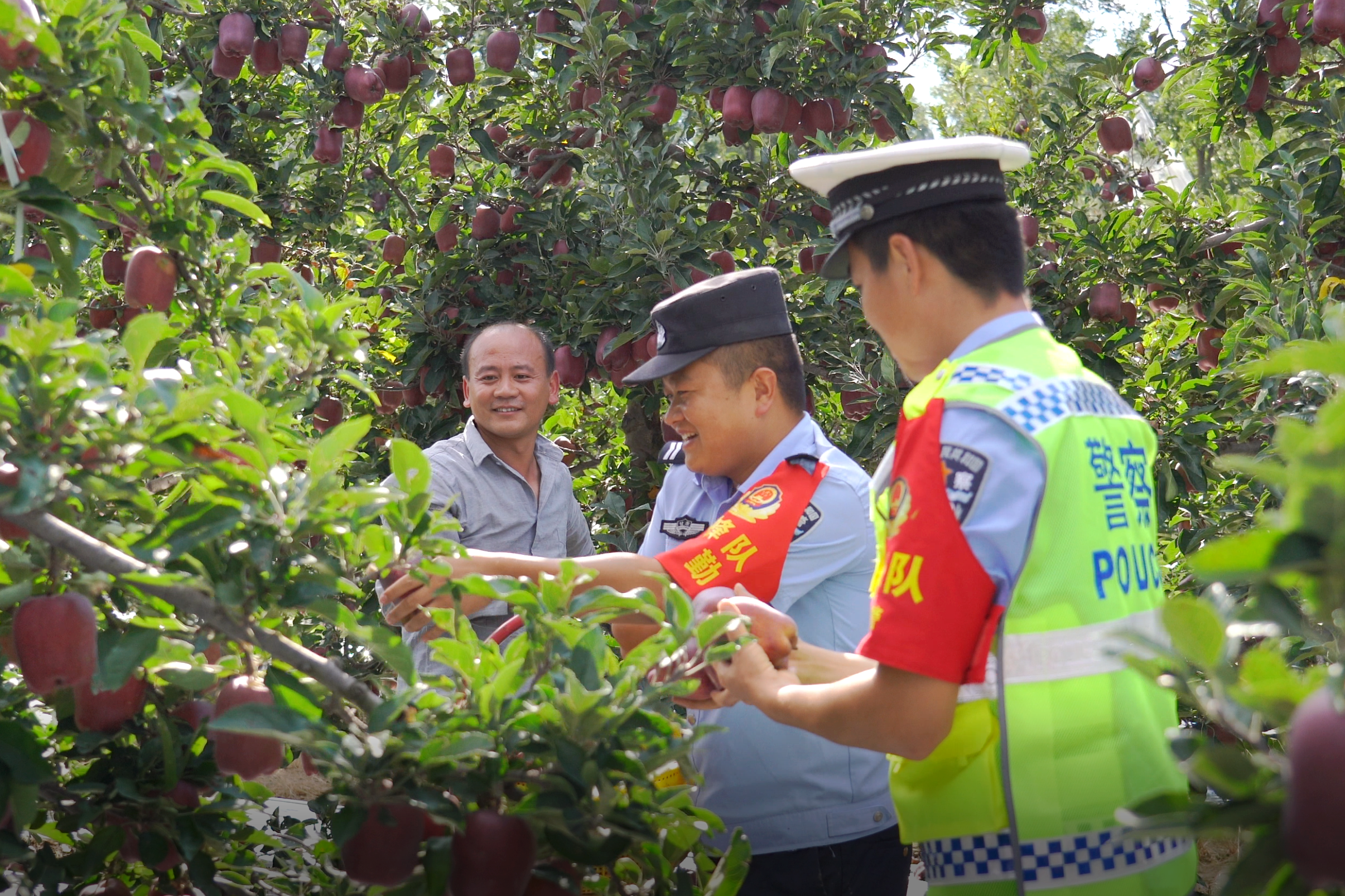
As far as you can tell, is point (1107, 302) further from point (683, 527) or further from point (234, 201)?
point (234, 201)

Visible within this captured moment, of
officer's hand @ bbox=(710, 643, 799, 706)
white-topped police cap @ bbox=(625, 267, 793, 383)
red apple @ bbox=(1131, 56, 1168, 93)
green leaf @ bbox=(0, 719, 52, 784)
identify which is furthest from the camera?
red apple @ bbox=(1131, 56, 1168, 93)

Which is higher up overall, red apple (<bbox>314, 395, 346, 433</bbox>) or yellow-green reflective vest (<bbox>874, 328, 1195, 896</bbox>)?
red apple (<bbox>314, 395, 346, 433</bbox>)

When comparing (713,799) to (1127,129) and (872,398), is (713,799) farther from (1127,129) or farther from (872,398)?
(1127,129)

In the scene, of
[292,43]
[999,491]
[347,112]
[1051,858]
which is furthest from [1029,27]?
[1051,858]

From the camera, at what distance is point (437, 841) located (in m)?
1.31

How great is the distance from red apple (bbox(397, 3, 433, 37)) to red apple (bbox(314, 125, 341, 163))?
463mm

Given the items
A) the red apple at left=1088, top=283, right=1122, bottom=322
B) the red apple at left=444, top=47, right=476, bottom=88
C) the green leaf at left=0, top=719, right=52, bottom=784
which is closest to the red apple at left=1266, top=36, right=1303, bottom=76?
the red apple at left=1088, top=283, right=1122, bottom=322

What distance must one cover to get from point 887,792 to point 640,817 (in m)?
0.90

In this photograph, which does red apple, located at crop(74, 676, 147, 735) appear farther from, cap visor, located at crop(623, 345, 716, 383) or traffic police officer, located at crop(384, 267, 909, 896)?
cap visor, located at crop(623, 345, 716, 383)

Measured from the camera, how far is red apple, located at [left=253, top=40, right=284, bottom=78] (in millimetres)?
4105

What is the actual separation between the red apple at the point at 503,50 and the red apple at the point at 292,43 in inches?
24.8

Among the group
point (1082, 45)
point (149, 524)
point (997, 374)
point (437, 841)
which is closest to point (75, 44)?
point (149, 524)

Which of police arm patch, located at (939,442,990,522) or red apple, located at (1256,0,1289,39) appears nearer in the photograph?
police arm patch, located at (939,442,990,522)

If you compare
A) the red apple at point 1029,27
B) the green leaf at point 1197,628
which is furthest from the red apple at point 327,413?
the green leaf at point 1197,628
